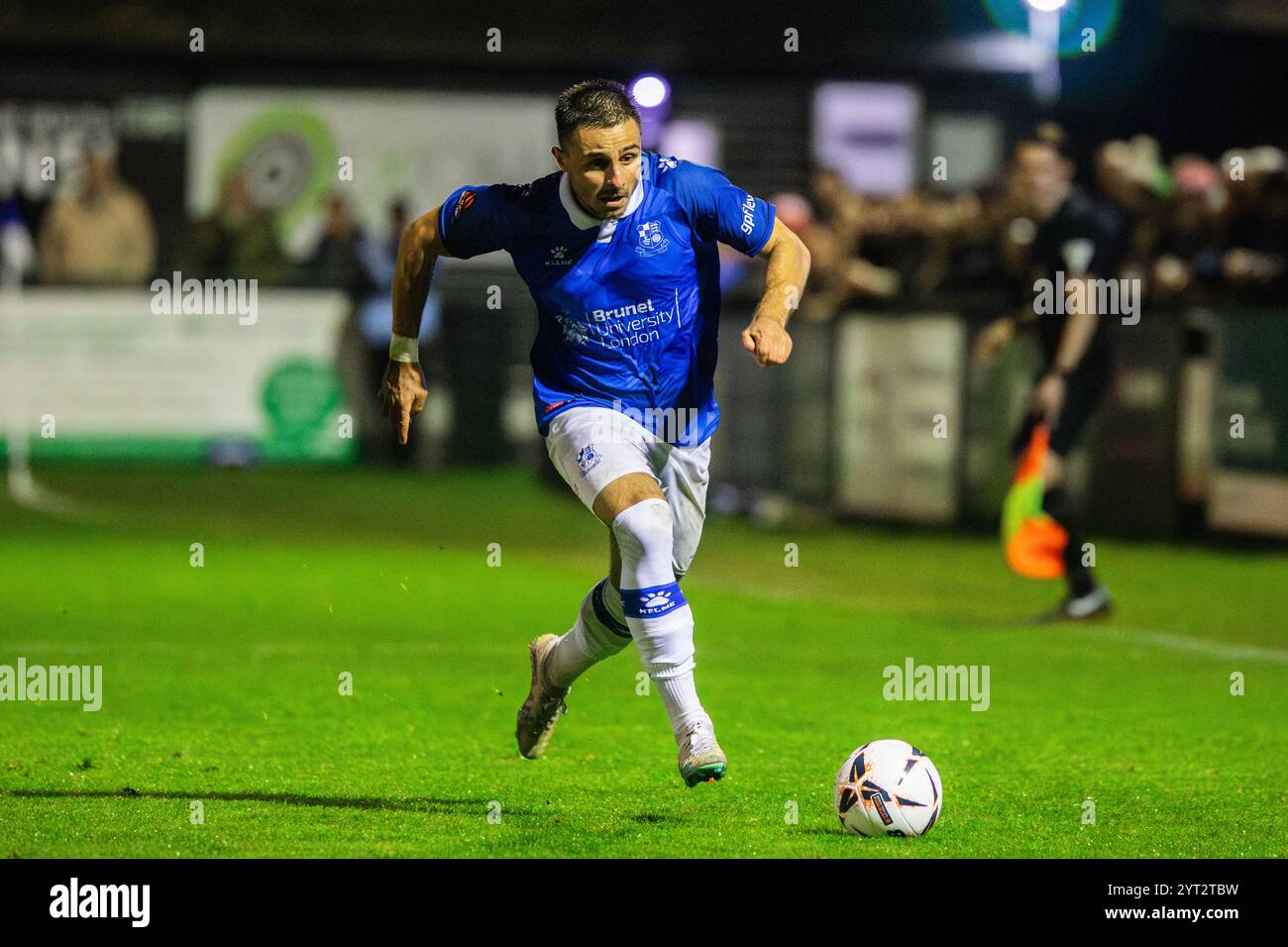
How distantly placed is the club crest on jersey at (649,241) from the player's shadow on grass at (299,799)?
1834 mm

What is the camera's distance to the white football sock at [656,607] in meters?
6.60

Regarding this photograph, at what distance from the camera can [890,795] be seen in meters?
6.32

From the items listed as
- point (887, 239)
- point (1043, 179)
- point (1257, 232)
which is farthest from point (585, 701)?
point (887, 239)

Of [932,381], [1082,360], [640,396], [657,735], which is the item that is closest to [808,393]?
[932,381]

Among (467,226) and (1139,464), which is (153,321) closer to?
(1139,464)

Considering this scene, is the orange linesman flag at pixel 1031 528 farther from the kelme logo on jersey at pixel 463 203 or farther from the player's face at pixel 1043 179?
the kelme logo on jersey at pixel 463 203

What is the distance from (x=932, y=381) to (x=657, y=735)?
9.44 meters

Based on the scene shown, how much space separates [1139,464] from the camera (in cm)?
1630

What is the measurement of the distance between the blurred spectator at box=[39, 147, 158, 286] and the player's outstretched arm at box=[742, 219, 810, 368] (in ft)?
63.0

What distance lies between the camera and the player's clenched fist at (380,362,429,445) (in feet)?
23.0

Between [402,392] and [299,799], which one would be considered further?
[402,392]

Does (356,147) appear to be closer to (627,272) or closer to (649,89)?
(649,89)

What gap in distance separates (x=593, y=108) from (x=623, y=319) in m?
0.71

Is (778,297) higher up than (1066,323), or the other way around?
(778,297)
